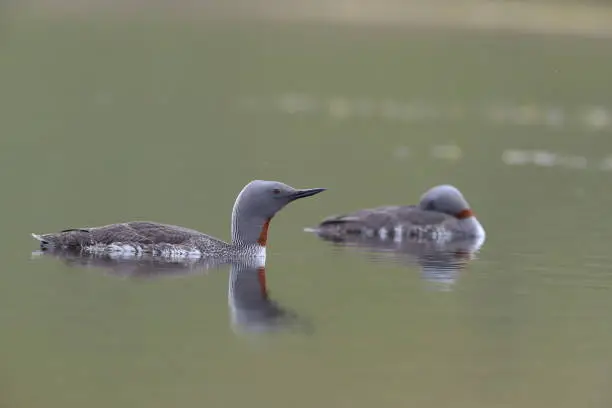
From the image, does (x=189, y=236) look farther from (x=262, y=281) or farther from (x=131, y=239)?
(x=262, y=281)

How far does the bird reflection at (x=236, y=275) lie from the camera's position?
8414mm

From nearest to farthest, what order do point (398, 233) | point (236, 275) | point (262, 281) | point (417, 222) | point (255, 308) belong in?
point (255, 308), point (262, 281), point (236, 275), point (398, 233), point (417, 222)

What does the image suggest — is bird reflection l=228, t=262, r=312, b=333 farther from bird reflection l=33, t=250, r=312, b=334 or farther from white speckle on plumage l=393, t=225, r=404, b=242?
white speckle on plumage l=393, t=225, r=404, b=242

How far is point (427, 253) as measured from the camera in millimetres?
11625

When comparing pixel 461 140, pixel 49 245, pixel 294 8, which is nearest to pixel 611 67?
pixel 461 140

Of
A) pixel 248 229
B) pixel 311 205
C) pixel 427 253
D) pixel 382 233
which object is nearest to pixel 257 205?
pixel 248 229

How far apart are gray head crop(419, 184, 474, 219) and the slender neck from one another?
280 centimetres

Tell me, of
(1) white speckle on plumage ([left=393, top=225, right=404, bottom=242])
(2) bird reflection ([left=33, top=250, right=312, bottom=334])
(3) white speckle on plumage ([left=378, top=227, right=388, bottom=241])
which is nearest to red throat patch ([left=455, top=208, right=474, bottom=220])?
(1) white speckle on plumage ([left=393, top=225, right=404, bottom=242])

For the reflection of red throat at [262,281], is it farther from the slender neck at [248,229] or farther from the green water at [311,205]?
the slender neck at [248,229]

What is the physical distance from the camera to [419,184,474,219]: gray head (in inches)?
514

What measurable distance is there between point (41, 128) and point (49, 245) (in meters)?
8.28

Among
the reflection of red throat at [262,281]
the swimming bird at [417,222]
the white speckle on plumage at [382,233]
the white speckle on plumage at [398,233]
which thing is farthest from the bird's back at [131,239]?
the white speckle on plumage at [398,233]

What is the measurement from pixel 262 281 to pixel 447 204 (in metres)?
3.64

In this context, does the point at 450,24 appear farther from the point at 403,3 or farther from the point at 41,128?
the point at 41,128
